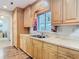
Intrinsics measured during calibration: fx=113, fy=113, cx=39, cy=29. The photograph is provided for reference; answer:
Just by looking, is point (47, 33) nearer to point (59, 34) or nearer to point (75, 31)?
point (59, 34)

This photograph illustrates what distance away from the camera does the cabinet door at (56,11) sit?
2.96 m

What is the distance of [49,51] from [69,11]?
3.56ft

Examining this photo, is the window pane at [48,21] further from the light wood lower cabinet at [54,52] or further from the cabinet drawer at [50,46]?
the cabinet drawer at [50,46]

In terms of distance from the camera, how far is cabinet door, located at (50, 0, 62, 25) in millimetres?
2963

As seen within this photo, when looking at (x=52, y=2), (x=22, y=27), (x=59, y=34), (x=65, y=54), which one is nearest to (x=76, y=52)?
(x=65, y=54)

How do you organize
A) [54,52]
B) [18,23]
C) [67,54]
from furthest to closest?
[18,23], [54,52], [67,54]

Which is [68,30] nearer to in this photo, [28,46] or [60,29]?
[60,29]

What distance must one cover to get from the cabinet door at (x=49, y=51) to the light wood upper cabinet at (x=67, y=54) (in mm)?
201

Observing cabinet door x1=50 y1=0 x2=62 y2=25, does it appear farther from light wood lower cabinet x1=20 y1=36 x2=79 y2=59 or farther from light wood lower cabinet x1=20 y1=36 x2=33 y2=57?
light wood lower cabinet x1=20 y1=36 x2=33 y2=57

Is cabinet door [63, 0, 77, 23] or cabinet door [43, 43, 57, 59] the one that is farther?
cabinet door [43, 43, 57, 59]

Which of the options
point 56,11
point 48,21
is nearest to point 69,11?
point 56,11

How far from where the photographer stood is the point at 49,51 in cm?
282

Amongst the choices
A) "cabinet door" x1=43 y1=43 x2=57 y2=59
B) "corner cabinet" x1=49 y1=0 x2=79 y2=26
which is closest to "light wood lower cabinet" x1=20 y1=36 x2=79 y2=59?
"cabinet door" x1=43 y1=43 x2=57 y2=59

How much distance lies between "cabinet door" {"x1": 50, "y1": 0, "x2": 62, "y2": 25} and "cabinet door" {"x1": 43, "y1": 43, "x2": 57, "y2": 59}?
2.36ft
